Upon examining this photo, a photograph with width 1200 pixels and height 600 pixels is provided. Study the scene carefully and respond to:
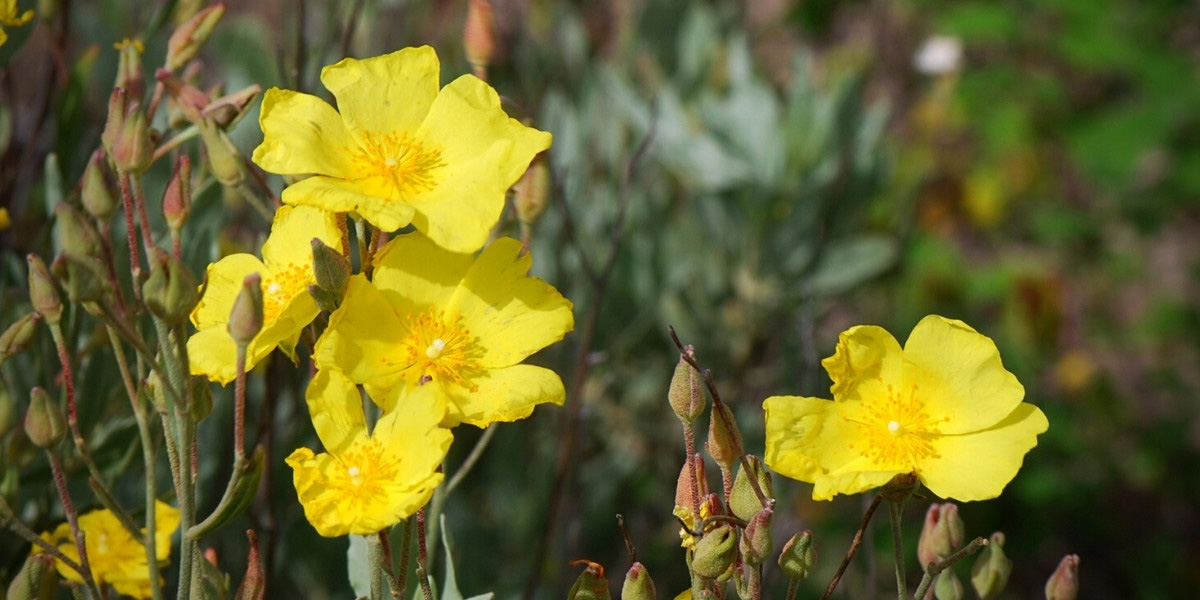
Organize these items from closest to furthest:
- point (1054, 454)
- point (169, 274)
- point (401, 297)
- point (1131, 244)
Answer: point (169, 274) → point (401, 297) → point (1054, 454) → point (1131, 244)

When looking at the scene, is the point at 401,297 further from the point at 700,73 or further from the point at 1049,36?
the point at 1049,36

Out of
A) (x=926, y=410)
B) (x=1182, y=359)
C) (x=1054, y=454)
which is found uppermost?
(x=926, y=410)

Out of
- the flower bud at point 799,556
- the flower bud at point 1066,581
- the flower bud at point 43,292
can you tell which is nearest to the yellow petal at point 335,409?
the flower bud at point 43,292

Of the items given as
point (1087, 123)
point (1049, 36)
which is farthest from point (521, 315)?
point (1049, 36)

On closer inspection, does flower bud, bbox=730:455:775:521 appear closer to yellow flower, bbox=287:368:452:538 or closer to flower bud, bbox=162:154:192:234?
yellow flower, bbox=287:368:452:538

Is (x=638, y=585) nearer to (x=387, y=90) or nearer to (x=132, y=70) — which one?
(x=387, y=90)

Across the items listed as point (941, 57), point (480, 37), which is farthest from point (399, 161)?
point (941, 57)
